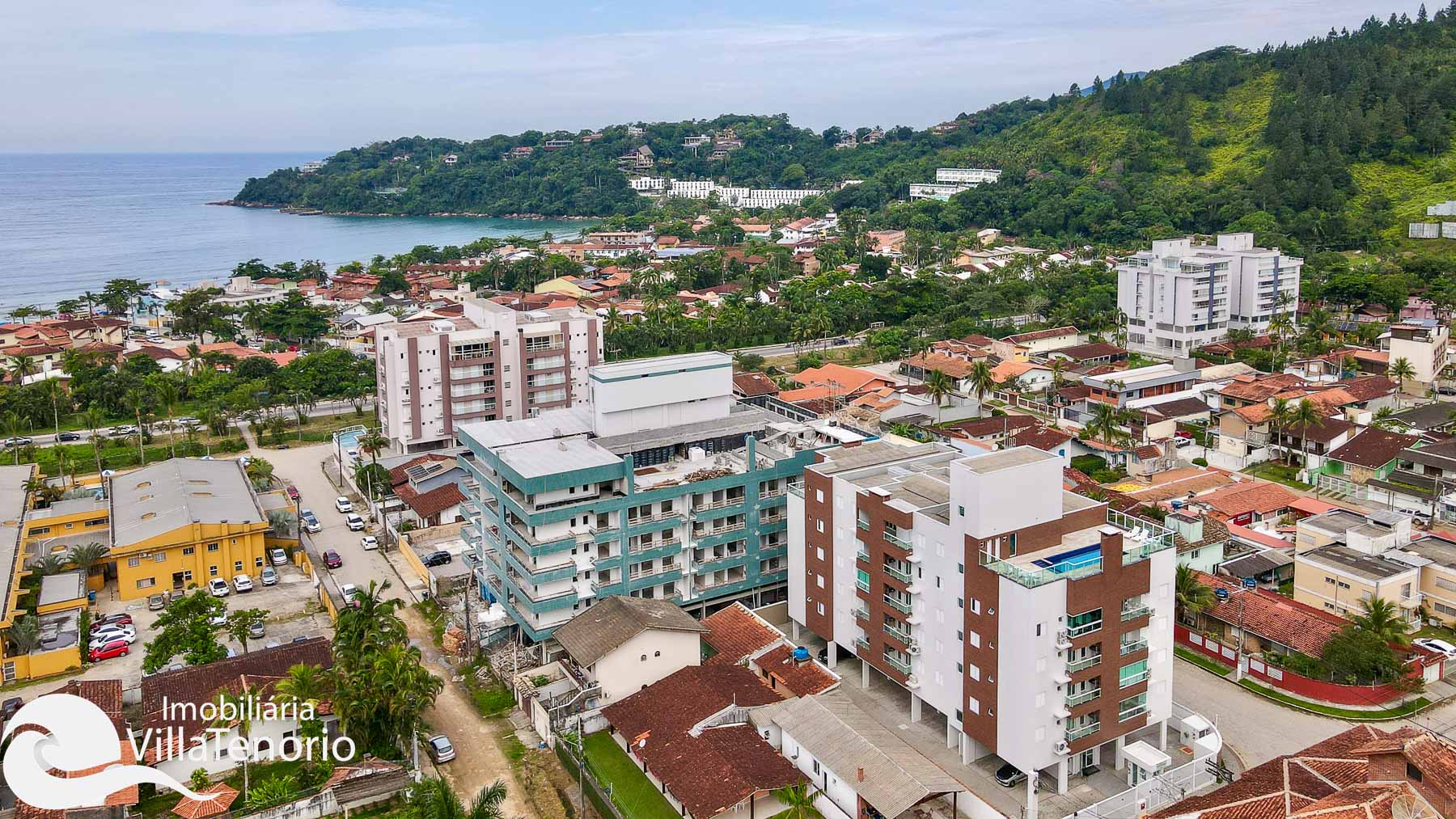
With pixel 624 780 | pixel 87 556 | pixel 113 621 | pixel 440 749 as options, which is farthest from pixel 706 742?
pixel 87 556

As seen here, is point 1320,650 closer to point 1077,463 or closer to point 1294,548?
point 1294,548

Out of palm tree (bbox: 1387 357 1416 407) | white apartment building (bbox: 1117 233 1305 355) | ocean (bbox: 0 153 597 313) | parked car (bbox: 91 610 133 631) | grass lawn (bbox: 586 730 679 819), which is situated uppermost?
ocean (bbox: 0 153 597 313)

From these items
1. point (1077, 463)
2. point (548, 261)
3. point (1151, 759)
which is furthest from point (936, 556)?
point (548, 261)

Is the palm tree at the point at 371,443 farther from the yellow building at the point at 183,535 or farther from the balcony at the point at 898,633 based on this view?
the balcony at the point at 898,633

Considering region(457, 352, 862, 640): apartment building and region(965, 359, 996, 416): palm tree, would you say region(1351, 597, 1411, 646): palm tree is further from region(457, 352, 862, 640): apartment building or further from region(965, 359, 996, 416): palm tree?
region(965, 359, 996, 416): palm tree

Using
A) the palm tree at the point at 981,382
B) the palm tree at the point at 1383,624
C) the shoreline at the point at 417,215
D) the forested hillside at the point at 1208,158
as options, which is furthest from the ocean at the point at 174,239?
the palm tree at the point at 1383,624

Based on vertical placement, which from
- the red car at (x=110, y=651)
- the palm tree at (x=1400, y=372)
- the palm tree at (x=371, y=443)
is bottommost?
the red car at (x=110, y=651)

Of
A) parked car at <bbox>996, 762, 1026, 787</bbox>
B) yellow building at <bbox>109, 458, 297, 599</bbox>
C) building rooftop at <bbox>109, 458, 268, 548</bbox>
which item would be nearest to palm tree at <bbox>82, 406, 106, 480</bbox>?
building rooftop at <bbox>109, 458, 268, 548</bbox>
